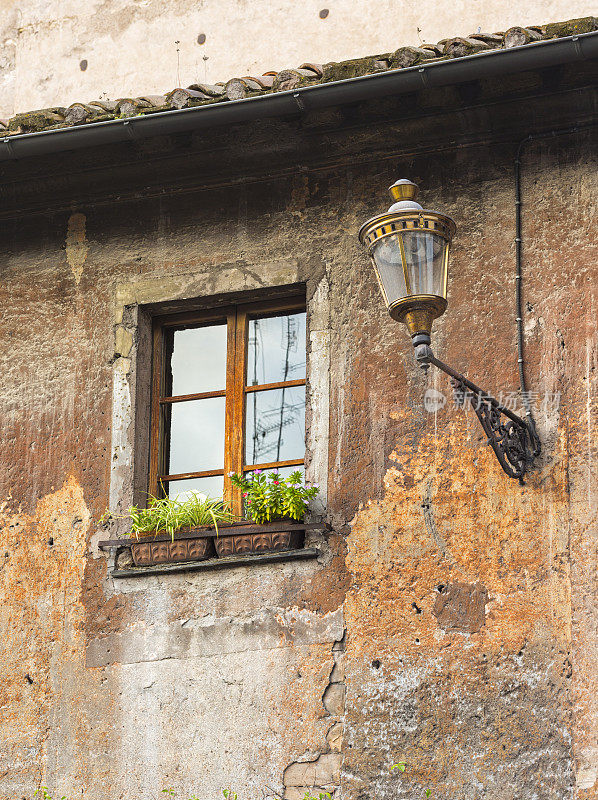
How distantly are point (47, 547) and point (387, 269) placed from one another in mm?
2209

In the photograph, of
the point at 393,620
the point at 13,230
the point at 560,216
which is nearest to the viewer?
the point at 393,620

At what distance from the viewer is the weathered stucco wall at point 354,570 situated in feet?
19.4

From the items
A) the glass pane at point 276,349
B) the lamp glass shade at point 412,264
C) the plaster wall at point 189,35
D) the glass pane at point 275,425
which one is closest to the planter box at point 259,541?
the glass pane at point 275,425

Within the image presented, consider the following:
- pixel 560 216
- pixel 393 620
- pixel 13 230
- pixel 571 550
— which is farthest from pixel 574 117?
pixel 13 230

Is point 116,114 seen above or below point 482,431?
above

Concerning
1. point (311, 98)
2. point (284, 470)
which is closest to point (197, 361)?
point (284, 470)

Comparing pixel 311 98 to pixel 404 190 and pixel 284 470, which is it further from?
pixel 284 470

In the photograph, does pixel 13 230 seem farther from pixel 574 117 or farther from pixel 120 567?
pixel 574 117

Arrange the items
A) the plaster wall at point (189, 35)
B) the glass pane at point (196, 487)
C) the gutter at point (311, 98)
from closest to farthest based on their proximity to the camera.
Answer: the gutter at point (311, 98) → the glass pane at point (196, 487) → the plaster wall at point (189, 35)

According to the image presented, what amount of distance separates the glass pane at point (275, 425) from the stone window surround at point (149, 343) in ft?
0.47

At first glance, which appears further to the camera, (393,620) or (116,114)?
(116,114)

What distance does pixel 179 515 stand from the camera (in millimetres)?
6562

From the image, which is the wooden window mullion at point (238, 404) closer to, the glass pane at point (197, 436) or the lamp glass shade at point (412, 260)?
the glass pane at point (197, 436)

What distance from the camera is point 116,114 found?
6.75m
